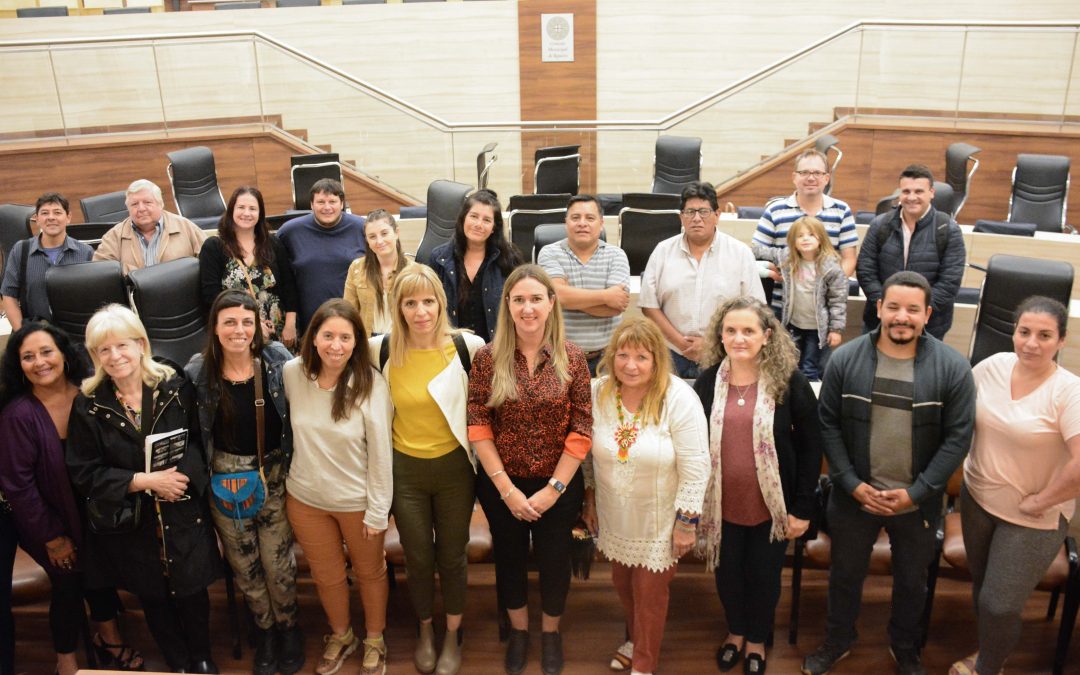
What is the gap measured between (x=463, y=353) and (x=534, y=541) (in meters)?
0.76

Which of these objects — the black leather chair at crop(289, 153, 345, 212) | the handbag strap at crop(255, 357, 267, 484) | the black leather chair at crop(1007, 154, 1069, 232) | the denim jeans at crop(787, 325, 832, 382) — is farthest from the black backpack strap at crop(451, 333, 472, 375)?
the black leather chair at crop(1007, 154, 1069, 232)

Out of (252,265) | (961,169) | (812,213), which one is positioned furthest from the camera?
(961,169)

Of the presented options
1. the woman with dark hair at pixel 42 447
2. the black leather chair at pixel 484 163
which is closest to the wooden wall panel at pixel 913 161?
the black leather chair at pixel 484 163

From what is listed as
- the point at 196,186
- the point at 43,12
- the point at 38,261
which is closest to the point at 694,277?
the point at 38,261

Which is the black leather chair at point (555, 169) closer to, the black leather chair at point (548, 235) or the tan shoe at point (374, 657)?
the black leather chair at point (548, 235)

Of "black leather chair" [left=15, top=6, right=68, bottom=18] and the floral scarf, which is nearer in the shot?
the floral scarf

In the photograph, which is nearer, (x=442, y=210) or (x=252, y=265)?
(x=252, y=265)

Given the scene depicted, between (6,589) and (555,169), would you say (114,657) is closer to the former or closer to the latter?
(6,589)

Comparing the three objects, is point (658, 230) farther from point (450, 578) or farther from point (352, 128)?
point (352, 128)

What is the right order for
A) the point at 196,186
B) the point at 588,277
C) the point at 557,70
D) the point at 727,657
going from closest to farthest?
the point at 727,657 → the point at 588,277 → the point at 196,186 → the point at 557,70

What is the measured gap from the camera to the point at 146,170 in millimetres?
8336

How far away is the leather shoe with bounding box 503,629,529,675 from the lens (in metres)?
3.19

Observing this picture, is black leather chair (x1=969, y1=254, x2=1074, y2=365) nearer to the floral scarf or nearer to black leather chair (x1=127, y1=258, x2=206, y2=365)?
the floral scarf

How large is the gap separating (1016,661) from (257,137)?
25.9 ft
